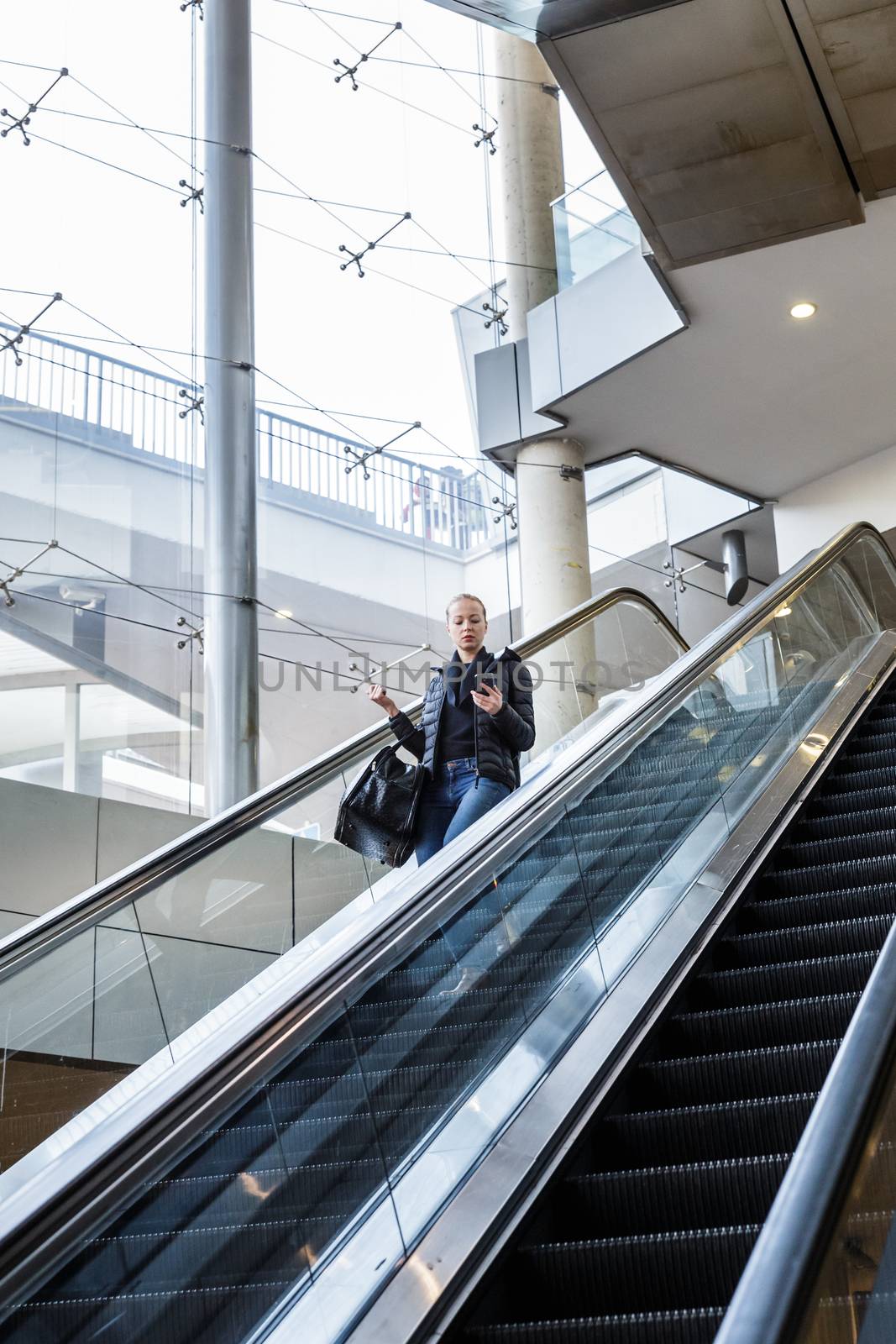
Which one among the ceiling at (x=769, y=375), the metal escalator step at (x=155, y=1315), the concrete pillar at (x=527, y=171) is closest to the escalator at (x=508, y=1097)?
the metal escalator step at (x=155, y=1315)

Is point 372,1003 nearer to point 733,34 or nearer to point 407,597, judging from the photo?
point 733,34

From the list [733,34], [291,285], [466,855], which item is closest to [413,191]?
[291,285]

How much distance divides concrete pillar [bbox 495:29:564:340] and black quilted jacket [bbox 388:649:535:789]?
7.52 metres

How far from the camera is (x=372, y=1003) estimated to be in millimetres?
3219

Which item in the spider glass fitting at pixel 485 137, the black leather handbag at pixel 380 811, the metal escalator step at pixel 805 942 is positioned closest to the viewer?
the metal escalator step at pixel 805 942

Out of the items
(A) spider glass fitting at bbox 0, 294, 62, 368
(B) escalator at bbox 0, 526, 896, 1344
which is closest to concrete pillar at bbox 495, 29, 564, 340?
(A) spider glass fitting at bbox 0, 294, 62, 368

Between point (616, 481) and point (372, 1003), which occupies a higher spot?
point (616, 481)

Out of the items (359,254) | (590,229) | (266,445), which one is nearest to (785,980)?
(266,445)

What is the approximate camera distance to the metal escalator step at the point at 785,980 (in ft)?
13.6

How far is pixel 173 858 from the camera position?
16.5ft

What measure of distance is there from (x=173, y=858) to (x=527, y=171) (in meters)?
9.52

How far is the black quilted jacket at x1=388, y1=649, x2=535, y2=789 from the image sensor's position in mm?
5301

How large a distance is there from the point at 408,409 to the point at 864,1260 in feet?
37.0

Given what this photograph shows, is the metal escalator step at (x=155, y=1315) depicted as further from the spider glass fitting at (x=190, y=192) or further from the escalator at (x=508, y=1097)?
the spider glass fitting at (x=190, y=192)
